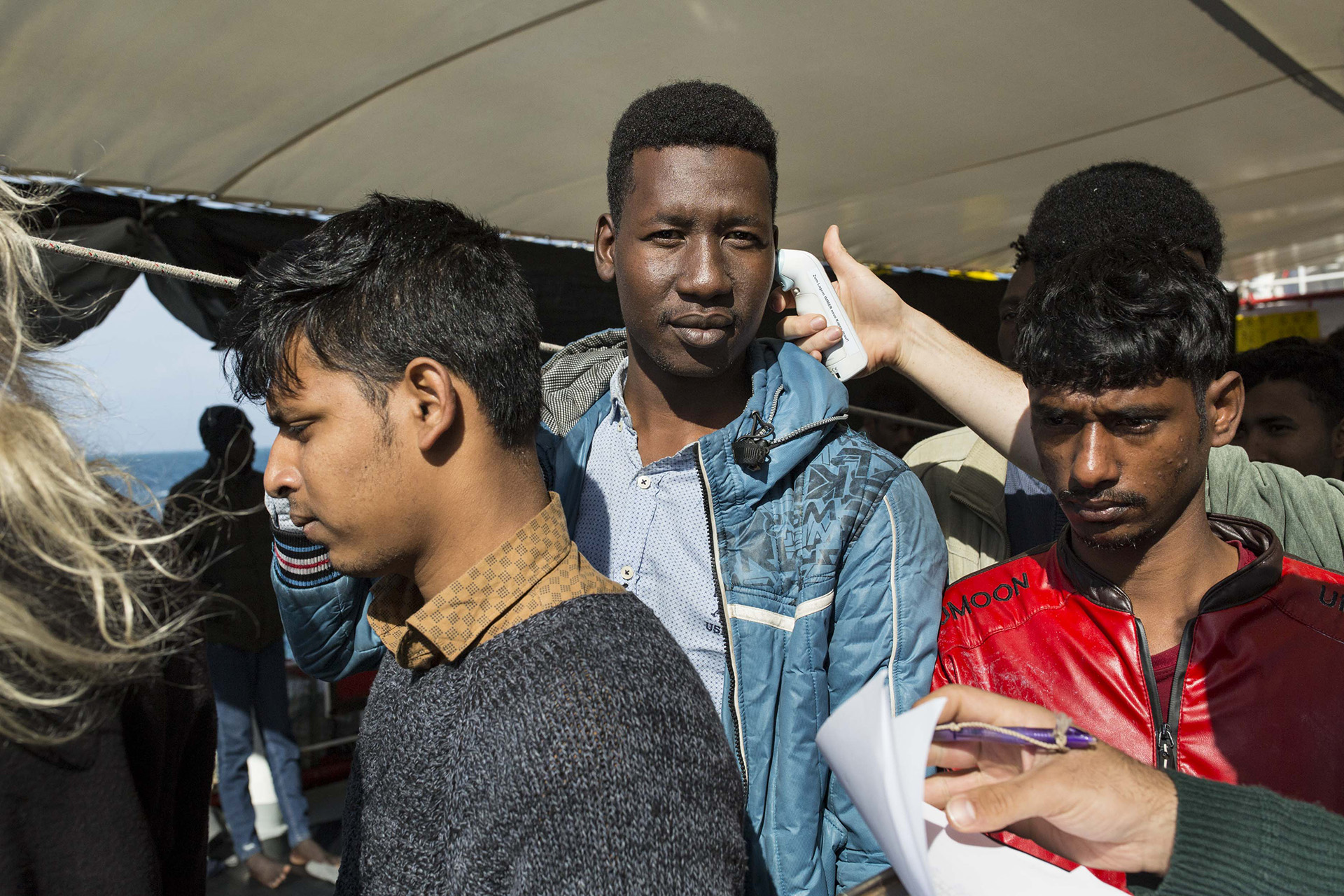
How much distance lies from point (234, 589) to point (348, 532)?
339 centimetres

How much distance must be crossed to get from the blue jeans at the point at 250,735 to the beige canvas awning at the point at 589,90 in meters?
2.06

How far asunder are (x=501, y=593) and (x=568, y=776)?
0.24m

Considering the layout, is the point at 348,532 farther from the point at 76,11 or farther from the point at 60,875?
the point at 76,11

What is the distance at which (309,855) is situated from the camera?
12.8 ft

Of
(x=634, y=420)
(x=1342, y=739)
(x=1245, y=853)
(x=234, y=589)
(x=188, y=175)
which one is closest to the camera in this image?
(x=1245, y=853)

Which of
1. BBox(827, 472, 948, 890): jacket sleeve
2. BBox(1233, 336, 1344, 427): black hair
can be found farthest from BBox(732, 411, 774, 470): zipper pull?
BBox(1233, 336, 1344, 427): black hair

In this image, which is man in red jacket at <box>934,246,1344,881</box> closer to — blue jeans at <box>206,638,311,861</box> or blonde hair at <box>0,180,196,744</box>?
blonde hair at <box>0,180,196,744</box>

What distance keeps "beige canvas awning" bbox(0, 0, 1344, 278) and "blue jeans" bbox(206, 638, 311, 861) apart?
2056 mm

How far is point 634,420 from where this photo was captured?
1.70 m

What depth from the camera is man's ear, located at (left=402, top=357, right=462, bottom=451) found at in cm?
102

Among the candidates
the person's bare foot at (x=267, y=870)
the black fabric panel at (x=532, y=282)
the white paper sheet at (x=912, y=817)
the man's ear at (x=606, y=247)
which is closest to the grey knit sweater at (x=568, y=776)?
the white paper sheet at (x=912, y=817)

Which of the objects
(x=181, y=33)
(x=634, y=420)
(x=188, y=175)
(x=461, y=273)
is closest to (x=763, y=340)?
(x=634, y=420)

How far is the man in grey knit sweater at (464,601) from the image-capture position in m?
0.79

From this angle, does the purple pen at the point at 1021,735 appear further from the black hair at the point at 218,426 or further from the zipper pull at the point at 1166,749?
the black hair at the point at 218,426
